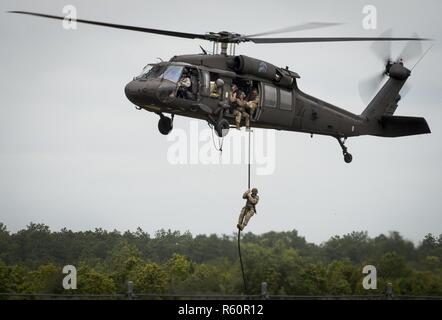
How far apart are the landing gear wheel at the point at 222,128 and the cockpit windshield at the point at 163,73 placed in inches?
69.0

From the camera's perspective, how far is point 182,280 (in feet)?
135

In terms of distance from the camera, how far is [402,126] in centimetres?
4034

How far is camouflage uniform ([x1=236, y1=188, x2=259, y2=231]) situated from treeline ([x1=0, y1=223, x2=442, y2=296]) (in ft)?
20.1

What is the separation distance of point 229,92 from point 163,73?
205 centimetres

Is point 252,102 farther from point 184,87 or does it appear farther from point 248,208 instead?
point 248,208

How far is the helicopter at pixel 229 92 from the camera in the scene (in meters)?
34.6

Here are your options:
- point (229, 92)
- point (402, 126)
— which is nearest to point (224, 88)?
point (229, 92)

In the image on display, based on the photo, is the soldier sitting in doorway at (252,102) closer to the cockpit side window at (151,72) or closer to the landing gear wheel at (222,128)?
the landing gear wheel at (222,128)

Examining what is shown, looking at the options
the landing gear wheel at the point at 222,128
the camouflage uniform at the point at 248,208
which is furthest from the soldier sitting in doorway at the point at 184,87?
the camouflage uniform at the point at 248,208


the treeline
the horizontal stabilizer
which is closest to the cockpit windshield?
the treeline

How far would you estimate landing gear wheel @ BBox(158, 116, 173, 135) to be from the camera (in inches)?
1407

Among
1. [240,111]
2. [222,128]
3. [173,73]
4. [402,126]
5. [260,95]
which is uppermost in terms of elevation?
[173,73]
